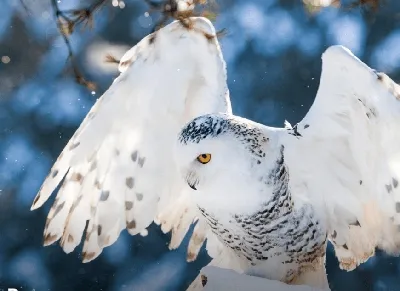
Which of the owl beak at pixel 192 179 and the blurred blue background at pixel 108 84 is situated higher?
the owl beak at pixel 192 179

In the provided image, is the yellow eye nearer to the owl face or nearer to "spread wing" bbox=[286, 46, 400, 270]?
the owl face

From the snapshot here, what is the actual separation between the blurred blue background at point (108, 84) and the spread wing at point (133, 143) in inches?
57.1

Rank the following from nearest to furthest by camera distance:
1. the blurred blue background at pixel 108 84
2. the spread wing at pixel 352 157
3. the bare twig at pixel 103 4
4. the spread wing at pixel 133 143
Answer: the spread wing at pixel 352 157
the bare twig at pixel 103 4
the spread wing at pixel 133 143
the blurred blue background at pixel 108 84

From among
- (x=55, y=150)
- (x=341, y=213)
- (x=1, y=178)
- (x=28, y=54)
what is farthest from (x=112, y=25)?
(x=341, y=213)

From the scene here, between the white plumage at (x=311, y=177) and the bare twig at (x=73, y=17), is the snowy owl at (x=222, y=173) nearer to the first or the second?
the white plumage at (x=311, y=177)

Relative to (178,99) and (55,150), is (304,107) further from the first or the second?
(178,99)

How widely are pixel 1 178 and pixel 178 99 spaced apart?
2.02m

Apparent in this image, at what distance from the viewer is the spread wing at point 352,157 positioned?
1806 millimetres

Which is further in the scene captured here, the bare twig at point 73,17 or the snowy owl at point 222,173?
the bare twig at point 73,17

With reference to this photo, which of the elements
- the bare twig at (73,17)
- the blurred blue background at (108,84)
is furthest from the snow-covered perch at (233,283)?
the blurred blue background at (108,84)

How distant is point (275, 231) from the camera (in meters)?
2.03

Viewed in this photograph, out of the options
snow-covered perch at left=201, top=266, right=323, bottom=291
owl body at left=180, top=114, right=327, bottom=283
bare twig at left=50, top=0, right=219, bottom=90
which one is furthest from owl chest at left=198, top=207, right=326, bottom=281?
bare twig at left=50, top=0, right=219, bottom=90

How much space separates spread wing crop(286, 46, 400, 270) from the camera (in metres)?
1.81

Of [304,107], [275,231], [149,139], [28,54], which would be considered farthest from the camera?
[304,107]
